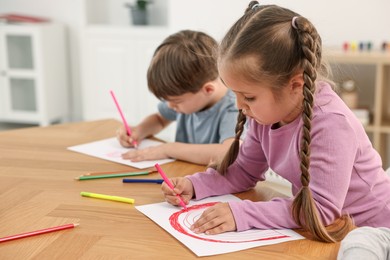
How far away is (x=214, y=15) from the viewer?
144 inches

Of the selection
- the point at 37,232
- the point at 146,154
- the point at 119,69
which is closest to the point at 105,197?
the point at 37,232

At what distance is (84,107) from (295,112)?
3.43 metres

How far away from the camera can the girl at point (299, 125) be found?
99 cm

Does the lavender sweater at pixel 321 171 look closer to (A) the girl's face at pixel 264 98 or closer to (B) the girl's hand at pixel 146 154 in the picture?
(A) the girl's face at pixel 264 98

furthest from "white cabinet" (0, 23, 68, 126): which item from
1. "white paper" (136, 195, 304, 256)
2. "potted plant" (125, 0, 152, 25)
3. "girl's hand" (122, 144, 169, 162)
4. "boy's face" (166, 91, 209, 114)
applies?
"white paper" (136, 195, 304, 256)

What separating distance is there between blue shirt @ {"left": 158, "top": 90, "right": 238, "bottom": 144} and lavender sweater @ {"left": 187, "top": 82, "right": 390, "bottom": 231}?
1.11 feet

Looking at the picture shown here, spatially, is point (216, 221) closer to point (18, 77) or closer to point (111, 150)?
point (111, 150)

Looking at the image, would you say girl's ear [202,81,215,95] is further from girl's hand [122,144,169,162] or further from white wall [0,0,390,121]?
white wall [0,0,390,121]

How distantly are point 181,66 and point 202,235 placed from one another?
65 centimetres

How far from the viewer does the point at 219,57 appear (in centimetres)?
108

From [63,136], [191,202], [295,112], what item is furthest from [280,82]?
[63,136]

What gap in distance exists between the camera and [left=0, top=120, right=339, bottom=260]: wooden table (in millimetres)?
922

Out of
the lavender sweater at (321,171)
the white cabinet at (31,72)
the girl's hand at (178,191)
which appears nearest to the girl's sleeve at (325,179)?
the lavender sweater at (321,171)

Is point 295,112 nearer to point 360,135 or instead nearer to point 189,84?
point 360,135
